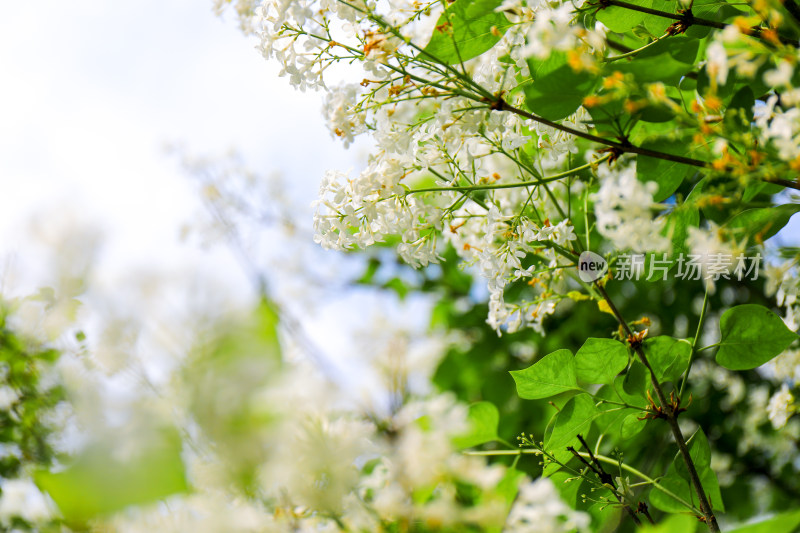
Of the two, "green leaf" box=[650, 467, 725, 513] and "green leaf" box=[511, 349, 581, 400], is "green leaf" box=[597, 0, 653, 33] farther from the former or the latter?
"green leaf" box=[650, 467, 725, 513]

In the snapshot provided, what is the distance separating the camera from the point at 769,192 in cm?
98

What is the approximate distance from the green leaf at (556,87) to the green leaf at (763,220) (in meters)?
0.27

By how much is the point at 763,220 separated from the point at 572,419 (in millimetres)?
411

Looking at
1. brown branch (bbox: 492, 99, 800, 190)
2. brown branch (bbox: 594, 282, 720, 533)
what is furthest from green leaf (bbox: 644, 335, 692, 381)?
brown branch (bbox: 492, 99, 800, 190)

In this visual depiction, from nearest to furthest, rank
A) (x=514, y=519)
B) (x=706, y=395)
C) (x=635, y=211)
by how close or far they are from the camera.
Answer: (x=635, y=211) → (x=514, y=519) → (x=706, y=395)

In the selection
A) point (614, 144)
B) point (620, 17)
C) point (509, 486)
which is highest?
point (620, 17)

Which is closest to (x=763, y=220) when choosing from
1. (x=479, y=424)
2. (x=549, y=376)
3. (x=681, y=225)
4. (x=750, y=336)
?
(x=681, y=225)

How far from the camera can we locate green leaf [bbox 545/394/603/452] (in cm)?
100

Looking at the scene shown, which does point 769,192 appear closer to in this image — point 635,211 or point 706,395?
point 635,211

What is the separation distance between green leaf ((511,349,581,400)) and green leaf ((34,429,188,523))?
0.57 metres

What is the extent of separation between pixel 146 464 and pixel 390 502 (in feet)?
1.73

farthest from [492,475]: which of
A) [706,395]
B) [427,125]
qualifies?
[706,395]

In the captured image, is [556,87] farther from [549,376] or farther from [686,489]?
[686,489]

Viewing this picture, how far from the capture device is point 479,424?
133cm
